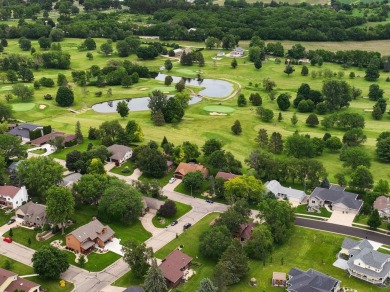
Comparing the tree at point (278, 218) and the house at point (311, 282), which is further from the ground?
the tree at point (278, 218)

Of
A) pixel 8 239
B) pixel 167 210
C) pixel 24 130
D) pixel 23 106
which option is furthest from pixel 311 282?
pixel 23 106

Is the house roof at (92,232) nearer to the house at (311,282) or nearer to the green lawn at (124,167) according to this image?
the green lawn at (124,167)

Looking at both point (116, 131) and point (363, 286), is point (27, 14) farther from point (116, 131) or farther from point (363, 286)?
point (363, 286)

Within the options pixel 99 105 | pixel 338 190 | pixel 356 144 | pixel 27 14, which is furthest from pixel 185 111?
pixel 27 14

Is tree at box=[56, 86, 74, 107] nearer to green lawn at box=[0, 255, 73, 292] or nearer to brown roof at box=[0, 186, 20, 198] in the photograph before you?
brown roof at box=[0, 186, 20, 198]

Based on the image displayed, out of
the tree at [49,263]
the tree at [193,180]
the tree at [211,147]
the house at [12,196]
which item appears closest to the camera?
the tree at [49,263]

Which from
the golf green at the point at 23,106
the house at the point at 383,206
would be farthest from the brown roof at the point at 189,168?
the golf green at the point at 23,106
